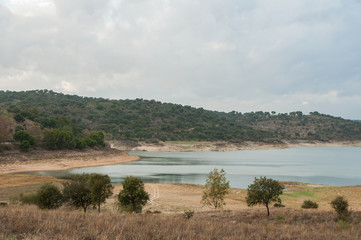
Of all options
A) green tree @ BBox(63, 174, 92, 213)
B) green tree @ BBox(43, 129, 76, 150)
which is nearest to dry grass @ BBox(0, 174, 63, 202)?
green tree @ BBox(63, 174, 92, 213)

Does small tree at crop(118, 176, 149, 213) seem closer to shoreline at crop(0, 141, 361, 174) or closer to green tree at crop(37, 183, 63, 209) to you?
green tree at crop(37, 183, 63, 209)

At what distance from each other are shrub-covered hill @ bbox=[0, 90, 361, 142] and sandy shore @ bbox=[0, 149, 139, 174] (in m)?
17.0

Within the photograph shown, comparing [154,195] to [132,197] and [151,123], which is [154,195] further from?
[151,123]

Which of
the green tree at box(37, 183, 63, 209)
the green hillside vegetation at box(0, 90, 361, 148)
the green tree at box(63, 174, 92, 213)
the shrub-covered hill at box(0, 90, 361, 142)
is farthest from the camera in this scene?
the shrub-covered hill at box(0, 90, 361, 142)

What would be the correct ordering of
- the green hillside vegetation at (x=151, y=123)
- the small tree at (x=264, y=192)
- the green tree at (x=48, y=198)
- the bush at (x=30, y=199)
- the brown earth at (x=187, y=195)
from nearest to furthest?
the small tree at (x=264, y=192) < the green tree at (x=48, y=198) < the bush at (x=30, y=199) < the brown earth at (x=187, y=195) < the green hillside vegetation at (x=151, y=123)

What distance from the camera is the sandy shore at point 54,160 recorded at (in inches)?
2134

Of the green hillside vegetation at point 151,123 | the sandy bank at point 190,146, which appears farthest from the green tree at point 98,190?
the sandy bank at point 190,146

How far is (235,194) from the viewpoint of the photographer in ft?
119

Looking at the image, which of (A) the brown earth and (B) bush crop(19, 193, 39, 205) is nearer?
(B) bush crop(19, 193, 39, 205)

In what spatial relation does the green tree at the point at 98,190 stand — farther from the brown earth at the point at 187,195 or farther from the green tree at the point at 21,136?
the green tree at the point at 21,136

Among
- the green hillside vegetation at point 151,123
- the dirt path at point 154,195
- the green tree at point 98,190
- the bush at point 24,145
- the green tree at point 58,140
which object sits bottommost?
the dirt path at point 154,195

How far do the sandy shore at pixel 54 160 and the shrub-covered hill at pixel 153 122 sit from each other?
16999 mm

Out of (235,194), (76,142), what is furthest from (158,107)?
(235,194)

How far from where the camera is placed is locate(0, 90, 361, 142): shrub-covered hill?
121 m
